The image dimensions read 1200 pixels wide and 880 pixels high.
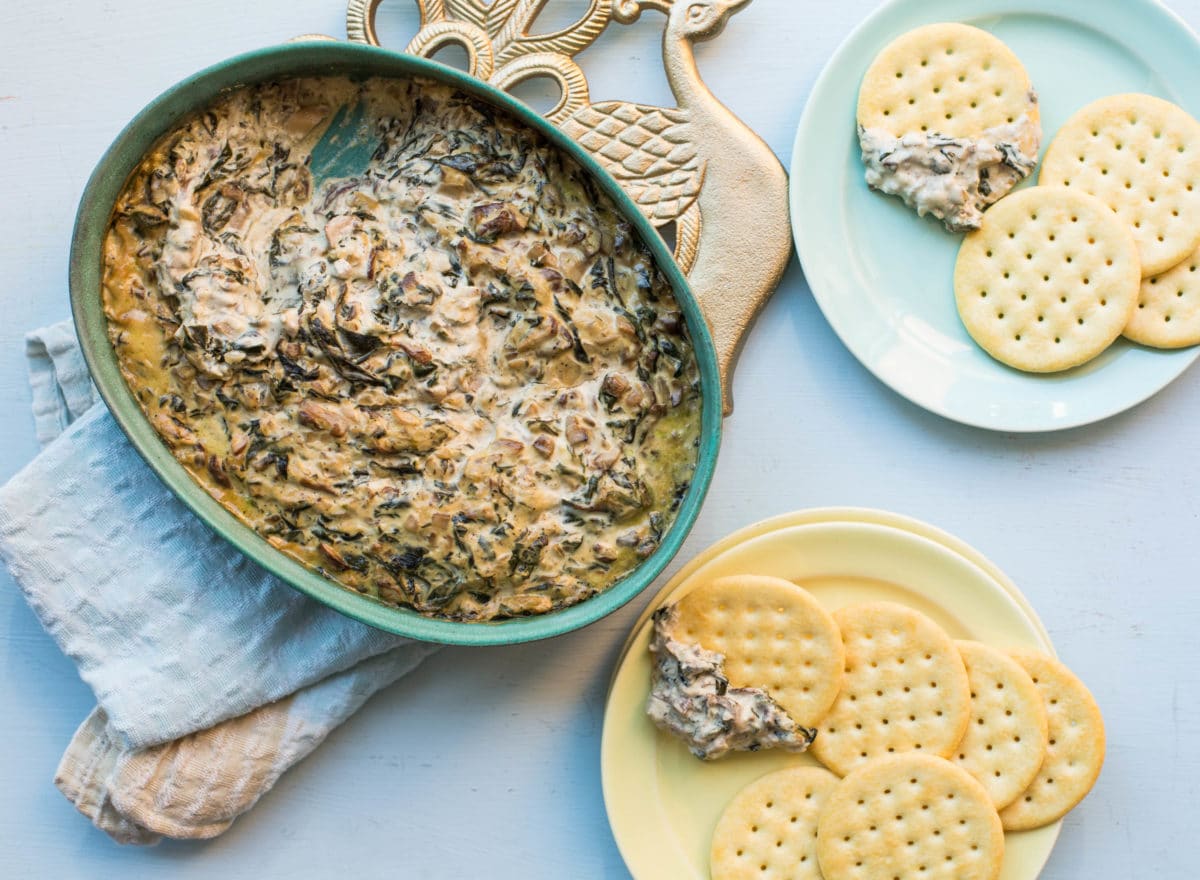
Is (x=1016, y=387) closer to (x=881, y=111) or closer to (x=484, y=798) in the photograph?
(x=881, y=111)

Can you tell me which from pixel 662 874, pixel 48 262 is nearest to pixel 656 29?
pixel 48 262

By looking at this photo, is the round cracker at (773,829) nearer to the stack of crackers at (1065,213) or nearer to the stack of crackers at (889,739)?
the stack of crackers at (889,739)

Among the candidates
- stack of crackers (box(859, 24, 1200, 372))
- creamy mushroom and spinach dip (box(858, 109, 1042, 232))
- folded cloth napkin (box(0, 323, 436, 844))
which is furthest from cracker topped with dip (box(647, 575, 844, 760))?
creamy mushroom and spinach dip (box(858, 109, 1042, 232))

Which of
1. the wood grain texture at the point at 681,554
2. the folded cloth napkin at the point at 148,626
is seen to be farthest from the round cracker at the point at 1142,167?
the folded cloth napkin at the point at 148,626

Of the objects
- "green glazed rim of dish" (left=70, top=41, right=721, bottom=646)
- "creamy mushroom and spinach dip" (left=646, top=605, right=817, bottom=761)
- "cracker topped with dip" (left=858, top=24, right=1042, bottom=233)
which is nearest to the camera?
"green glazed rim of dish" (left=70, top=41, right=721, bottom=646)

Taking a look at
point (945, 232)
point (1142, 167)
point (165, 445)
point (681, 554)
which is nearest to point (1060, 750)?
point (681, 554)

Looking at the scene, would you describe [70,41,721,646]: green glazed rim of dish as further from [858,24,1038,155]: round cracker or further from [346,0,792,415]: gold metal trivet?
[858,24,1038,155]: round cracker
